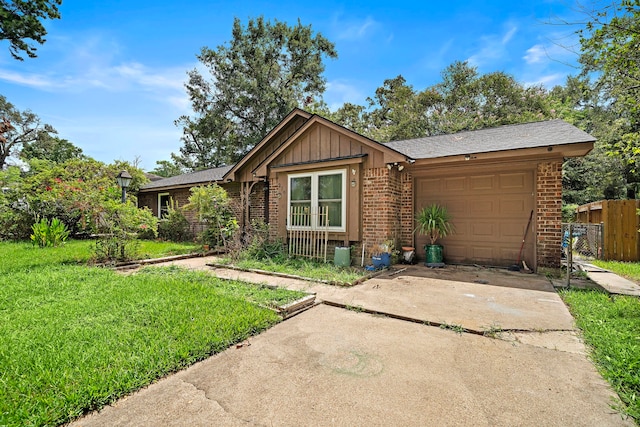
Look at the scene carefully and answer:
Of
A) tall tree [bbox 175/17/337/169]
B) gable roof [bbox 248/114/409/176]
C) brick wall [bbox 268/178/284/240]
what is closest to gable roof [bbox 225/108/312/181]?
gable roof [bbox 248/114/409/176]

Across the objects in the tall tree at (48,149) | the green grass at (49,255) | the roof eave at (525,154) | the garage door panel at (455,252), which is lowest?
the green grass at (49,255)

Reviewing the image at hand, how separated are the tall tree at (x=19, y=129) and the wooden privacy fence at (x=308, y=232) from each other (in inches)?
1396

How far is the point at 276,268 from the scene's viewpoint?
6484mm

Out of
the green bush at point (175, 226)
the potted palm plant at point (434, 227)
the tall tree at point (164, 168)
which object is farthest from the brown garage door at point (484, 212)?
the tall tree at point (164, 168)

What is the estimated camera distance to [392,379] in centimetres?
223

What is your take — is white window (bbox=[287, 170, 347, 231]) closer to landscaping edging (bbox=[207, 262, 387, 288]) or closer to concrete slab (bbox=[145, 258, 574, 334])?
landscaping edging (bbox=[207, 262, 387, 288])

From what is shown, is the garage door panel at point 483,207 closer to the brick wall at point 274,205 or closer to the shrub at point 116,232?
the brick wall at point 274,205

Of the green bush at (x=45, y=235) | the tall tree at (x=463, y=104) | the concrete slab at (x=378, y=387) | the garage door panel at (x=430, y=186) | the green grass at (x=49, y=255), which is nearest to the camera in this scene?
the concrete slab at (x=378, y=387)

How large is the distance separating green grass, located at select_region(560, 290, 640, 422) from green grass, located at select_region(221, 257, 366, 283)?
320cm

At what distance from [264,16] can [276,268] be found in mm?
24184

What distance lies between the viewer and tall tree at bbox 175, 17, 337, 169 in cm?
2289

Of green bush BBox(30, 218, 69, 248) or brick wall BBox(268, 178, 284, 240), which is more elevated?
brick wall BBox(268, 178, 284, 240)

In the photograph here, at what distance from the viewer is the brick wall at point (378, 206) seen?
680 cm

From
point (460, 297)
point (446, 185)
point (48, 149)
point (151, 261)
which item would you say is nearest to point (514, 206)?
point (446, 185)
